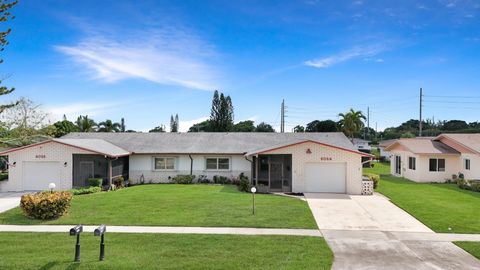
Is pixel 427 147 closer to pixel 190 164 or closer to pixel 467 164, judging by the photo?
pixel 467 164

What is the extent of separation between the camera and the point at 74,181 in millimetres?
25266

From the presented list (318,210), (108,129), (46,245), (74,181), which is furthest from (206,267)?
(108,129)

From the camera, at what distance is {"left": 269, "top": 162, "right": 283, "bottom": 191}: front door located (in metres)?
24.8

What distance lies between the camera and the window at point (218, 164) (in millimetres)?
28672

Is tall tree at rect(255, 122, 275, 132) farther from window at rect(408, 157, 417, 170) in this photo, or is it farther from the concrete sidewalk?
the concrete sidewalk

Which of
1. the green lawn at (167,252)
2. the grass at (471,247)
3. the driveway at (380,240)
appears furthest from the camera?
the grass at (471,247)

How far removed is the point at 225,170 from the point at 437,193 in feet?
48.4

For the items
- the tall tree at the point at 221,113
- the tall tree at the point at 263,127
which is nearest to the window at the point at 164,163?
the tall tree at the point at 221,113

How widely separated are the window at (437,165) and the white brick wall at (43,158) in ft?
92.9

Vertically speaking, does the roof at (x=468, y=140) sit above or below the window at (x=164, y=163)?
above

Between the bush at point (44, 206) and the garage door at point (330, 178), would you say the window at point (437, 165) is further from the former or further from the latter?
the bush at point (44, 206)

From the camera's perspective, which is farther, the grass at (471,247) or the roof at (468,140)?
the roof at (468,140)

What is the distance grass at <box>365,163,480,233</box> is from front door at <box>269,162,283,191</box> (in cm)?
686

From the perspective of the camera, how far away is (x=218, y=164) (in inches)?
1131
